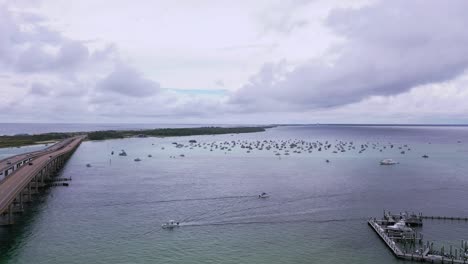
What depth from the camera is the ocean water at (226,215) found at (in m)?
38.5

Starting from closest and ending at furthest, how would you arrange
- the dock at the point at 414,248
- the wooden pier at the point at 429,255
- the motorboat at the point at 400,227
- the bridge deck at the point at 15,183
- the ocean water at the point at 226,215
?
1. the wooden pier at the point at 429,255
2. the dock at the point at 414,248
3. the ocean water at the point at 226,215
4. the bridge deck at the point at 15,183
5. the motorboat at the point at 400,227

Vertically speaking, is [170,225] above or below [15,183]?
below

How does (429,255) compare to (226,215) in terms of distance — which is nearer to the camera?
(429,255)

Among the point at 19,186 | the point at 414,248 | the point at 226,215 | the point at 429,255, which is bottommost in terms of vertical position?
the point at 414,248

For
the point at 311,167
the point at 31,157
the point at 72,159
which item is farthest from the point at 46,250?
the point at 72,159

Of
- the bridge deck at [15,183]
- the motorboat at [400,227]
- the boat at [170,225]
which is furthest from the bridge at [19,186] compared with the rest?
the motorboat at [400,227]

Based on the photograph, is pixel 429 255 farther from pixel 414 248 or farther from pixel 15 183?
pixel 15 183

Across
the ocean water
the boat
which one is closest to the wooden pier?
the ocean water

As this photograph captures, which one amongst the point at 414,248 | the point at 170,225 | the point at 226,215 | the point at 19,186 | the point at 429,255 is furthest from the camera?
the point at 226,215

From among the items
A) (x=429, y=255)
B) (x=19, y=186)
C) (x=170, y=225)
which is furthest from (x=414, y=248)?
(x=19, y=186)

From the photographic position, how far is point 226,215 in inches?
2009

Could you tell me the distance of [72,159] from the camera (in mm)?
116188

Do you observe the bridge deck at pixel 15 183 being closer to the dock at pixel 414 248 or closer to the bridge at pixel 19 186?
the bridge at pixel 19 186

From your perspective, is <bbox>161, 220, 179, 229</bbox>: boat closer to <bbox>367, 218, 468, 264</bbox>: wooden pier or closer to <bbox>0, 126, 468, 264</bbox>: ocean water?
<bbox>0, 126, 468, 264</bbox>: ocean water
